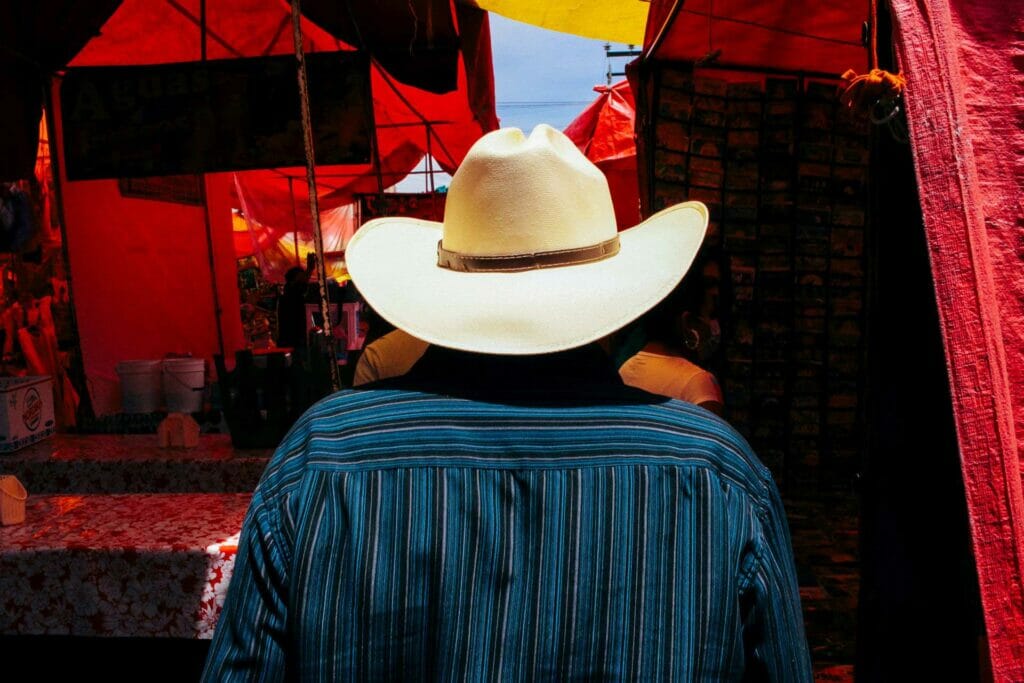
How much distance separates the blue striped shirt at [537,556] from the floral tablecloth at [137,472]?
8.42 feet

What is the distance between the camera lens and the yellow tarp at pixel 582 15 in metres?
4.82

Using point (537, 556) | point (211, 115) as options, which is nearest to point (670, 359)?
point (537, 556)

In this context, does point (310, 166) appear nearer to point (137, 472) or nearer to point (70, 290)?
point (137, 472)

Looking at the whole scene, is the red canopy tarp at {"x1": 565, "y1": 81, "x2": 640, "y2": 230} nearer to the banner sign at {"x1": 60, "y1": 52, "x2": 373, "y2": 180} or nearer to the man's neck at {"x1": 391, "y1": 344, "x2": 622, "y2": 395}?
the banner sign at {"x1": 60, "y1": 52, "x2": 373, "y2": 180}

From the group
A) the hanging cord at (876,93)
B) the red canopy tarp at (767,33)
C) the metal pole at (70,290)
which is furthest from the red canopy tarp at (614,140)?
the hanging cord at (876,93)

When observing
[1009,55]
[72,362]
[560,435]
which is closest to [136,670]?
[560,435]

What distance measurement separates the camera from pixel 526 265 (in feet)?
3.91

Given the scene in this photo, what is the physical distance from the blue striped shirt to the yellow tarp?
4320 mm

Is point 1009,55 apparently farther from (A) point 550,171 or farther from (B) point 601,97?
(B) point 601,97

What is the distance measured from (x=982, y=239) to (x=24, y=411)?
4223 millimetres

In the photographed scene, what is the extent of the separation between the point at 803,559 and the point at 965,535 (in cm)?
270

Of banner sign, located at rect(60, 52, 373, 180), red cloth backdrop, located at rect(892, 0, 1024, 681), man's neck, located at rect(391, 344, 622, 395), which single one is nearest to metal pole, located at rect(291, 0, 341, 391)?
banner sign, located at rect(60, 52, 373, 180)

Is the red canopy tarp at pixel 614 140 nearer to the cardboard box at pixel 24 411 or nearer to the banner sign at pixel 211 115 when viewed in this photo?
the banner sign at pixel 211 115

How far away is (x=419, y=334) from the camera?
1077mm
